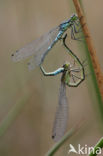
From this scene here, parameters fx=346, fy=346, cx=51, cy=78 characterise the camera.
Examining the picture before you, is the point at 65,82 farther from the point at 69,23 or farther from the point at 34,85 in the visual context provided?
the point at 34,85

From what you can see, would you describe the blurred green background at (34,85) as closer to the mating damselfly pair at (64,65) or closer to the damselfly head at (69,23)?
the mating damselfly pair at (64,65)

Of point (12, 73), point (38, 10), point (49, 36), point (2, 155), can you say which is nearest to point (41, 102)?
point (12, 73)

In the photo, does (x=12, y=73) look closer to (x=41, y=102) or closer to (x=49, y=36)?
(x=41, y=102)

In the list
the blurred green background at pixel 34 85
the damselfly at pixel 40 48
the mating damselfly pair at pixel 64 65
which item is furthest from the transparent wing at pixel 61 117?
the blurred green background at pixel 34 85

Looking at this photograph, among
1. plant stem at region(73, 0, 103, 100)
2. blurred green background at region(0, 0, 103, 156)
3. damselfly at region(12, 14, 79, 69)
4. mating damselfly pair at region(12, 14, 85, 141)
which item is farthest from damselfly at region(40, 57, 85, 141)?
blurred green background at region(0, 0, 103, 156)

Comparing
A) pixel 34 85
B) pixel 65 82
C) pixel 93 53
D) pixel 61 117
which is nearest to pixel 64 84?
pixel 65 82

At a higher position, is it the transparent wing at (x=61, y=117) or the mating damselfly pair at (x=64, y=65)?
the mating damselfly pair at (x=64, y=65)

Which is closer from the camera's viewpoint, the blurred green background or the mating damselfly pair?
the mating damselfly pair

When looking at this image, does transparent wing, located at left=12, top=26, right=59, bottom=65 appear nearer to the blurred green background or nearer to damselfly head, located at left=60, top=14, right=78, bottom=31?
damselfly head, located at left=60, top=14, right=78, bottom=31
